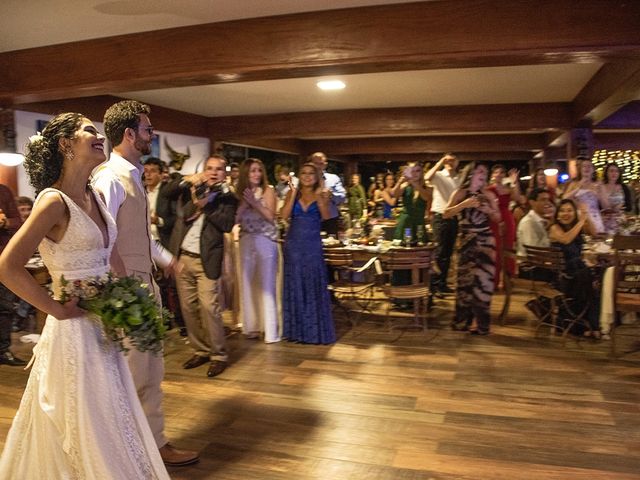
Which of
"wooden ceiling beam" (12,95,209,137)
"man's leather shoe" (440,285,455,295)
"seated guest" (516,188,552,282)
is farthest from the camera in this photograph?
"man's leather shoe" (440,285,455,295)

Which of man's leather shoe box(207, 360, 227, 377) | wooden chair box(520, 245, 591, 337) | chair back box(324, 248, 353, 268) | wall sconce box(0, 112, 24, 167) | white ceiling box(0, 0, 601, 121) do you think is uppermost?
white ceiling box(0, 0, 601, 121)

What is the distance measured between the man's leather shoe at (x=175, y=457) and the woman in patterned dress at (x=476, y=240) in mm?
3078

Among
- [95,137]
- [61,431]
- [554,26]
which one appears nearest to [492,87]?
[554,26]

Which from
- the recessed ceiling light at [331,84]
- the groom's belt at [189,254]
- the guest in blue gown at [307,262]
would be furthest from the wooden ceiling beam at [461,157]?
the groom's belt at [189,254]

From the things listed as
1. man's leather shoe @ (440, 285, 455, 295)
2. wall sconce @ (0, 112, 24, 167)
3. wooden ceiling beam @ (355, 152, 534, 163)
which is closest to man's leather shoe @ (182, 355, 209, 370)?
wall sconce @ (0, 112, 24, 167)

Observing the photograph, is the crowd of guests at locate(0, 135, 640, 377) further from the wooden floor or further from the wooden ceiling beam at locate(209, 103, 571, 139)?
the wooden ceiling beam at locate(209, 103, 571, 139)

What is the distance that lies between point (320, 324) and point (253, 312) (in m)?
0.68

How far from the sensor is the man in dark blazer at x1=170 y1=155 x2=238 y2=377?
13.2 ft

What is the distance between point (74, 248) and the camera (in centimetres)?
182

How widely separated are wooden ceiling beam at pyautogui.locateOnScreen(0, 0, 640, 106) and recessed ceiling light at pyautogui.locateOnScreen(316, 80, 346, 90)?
6.58 ft

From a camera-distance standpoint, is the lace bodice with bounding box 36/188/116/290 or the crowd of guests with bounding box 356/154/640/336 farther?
the crowd of guests with bounding box 356/154/640/336

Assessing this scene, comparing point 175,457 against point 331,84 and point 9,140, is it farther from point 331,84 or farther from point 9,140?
point 331,84

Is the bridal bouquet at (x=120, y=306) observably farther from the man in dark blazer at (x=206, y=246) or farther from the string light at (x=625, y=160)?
the string light at (x=625, y=160)

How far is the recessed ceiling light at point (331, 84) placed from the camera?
5.93 metres
